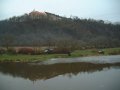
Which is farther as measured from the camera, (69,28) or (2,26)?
(69,28)

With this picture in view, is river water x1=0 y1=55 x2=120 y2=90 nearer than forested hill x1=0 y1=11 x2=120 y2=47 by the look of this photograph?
Yes

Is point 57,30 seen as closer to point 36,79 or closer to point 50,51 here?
point 50,51

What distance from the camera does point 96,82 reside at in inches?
146

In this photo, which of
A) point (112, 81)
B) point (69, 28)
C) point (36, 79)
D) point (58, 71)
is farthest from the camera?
point (69, 28)

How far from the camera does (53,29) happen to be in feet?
58.7

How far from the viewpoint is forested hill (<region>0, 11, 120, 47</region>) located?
13930mm

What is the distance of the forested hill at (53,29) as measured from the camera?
1393 cm

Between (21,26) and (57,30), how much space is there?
8.56 ft

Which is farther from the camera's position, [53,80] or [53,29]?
[53,29]

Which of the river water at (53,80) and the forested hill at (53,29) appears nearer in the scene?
the river water at (53,80)

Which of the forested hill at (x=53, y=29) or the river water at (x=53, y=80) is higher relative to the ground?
the forested hill at (x=53, y=29)

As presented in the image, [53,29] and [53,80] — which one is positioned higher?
[53,29]

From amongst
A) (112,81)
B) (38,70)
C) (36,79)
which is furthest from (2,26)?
(112,81)

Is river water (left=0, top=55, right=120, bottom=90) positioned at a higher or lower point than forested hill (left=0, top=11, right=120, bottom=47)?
lower
